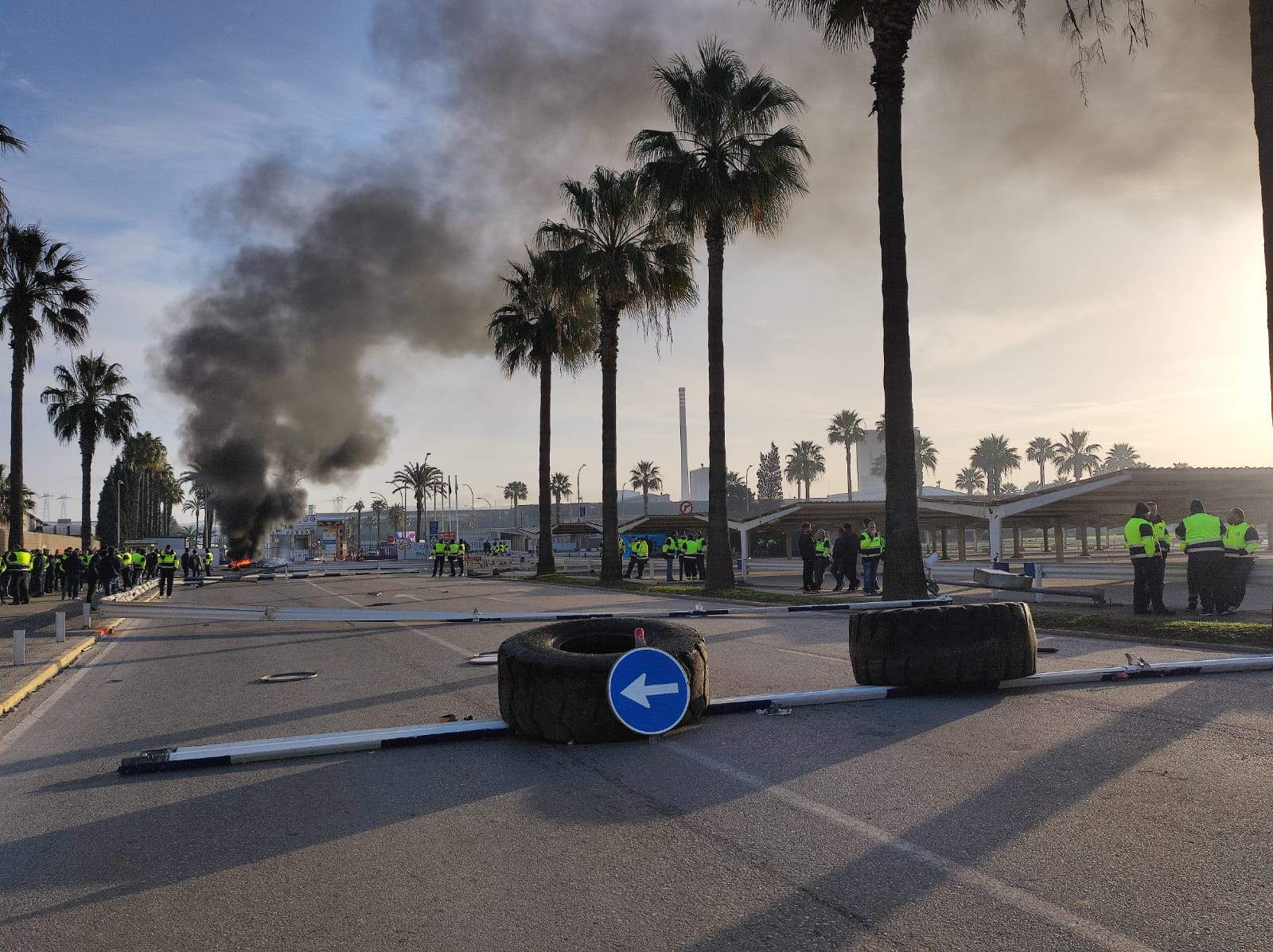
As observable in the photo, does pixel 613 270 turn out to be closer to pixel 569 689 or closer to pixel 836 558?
pixel 836 558

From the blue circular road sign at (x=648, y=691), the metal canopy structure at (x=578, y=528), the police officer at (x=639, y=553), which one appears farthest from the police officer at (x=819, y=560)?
the metal canopy structure at (x=578, y=528)

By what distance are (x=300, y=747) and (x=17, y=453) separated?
1171 inches

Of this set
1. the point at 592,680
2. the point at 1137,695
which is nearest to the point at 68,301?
the point at 592,680

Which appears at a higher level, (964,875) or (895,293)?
(895,293)

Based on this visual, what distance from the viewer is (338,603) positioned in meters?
23.4

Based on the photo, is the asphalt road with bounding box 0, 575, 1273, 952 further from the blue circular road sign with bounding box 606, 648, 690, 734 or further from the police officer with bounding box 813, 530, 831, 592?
the police officer with bounding box 813, 530, 831, 592

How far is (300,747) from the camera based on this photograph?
6.16 m

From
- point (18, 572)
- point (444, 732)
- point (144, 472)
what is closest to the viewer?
point (444, 732)

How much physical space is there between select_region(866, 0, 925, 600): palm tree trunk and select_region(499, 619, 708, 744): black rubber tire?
32.4 ft

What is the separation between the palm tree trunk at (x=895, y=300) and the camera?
15.9 meters

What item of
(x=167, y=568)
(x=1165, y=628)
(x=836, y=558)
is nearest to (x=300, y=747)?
(x=1165, y=628)

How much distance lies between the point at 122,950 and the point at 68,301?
3645 cm

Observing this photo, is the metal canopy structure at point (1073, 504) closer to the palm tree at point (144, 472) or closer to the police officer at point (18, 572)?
the police officer at point (18, 572)

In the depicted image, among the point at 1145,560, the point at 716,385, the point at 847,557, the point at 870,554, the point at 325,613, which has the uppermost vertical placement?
the point at 716,385
